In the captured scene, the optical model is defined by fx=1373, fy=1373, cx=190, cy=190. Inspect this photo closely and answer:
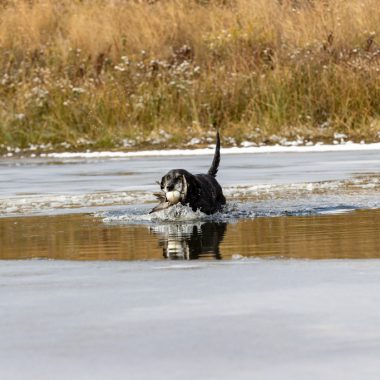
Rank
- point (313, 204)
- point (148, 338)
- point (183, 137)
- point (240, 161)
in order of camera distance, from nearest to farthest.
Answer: point (148, 338)
point (313, 204)
point (240, 161)
point (183, 137)

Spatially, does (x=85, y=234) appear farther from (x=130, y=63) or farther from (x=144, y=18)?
(x=144, y=18)

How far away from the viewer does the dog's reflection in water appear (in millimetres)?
8422

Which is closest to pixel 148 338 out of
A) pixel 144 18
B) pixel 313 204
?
pixel 313 204

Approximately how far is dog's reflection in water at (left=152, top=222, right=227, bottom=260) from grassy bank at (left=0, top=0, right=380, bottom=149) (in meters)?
10.8

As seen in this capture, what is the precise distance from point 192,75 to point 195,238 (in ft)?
47.0

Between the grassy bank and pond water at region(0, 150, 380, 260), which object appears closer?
pond water at region(0, 150, 380, 260)

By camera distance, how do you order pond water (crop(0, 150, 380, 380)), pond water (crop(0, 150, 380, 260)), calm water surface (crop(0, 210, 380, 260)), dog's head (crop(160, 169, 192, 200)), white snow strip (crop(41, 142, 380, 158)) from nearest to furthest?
pond water (crop(0, 150, 380, 380)) → calm water surface (crop(0, 210, 380, 260)) → pond water (crop(0, 150, 380, 260)) → dog's head (crop(160, 169, 192, 200)) → white snow strip (crop(41, 142, 380, 158))

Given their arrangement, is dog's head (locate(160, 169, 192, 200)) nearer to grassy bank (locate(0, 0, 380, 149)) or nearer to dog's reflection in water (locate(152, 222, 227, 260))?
dog's reflection in water (locate(152, 222, 227, 260))

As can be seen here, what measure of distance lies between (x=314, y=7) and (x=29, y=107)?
256 inches

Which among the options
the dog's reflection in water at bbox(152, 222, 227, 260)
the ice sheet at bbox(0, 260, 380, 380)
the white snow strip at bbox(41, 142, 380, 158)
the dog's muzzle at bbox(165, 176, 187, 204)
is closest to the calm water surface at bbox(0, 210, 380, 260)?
the dog's reflection in water at bbox(152, 222, 227, 260)

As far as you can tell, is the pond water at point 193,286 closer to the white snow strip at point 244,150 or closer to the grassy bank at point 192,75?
the white snow strip at point 244,150

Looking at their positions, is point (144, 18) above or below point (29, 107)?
above

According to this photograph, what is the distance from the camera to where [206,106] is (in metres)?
22.8

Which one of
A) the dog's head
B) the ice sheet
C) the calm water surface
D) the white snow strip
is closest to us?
the ice sheet
